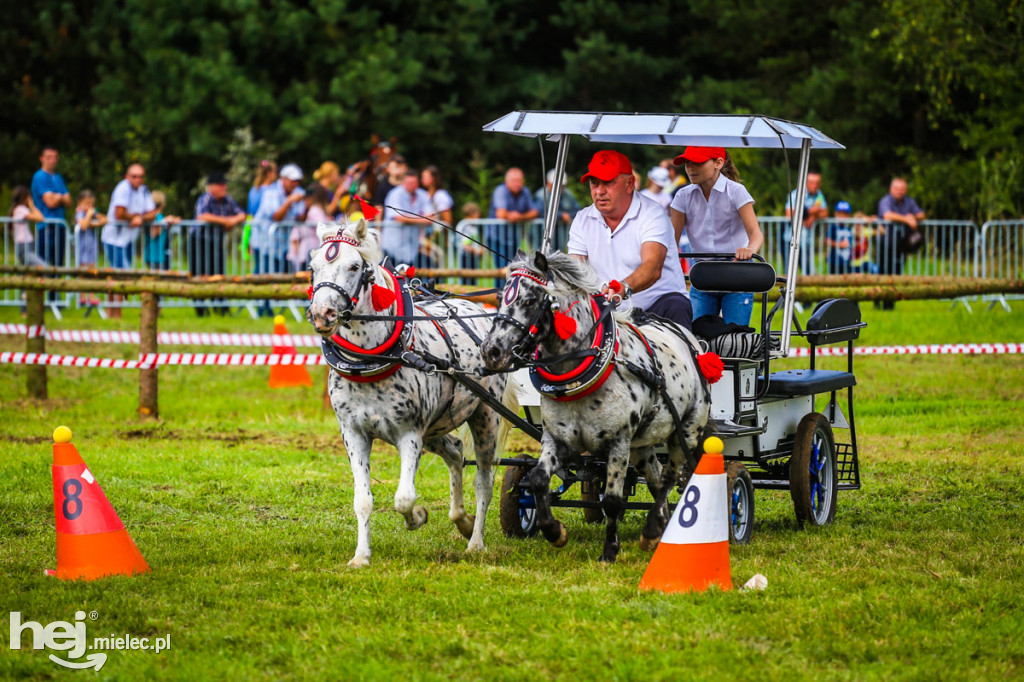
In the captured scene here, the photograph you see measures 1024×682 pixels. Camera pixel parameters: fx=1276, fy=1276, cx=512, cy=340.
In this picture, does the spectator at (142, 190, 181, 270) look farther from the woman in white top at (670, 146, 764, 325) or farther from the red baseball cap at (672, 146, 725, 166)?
the red baseball cap at (672, 146, 725, 166)

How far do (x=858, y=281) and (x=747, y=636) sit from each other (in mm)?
9978

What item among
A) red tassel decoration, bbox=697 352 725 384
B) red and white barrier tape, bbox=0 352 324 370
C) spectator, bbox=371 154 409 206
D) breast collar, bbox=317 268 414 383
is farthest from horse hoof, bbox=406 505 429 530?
spectator, bbox=371 154 409 206

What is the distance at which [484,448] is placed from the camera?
25.5ft

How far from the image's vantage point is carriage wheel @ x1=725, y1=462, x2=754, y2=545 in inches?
291

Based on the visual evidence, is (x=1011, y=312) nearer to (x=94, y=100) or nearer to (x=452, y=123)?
(x=452, y=123)

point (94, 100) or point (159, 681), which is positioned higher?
point (94, 100)

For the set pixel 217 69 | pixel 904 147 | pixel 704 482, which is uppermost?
pixel 217 69

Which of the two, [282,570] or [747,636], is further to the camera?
[282,570]

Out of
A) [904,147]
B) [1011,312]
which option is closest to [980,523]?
[1011,312]

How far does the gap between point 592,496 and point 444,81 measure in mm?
26239

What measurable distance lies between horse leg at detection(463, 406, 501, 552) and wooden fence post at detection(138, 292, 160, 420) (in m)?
5.70

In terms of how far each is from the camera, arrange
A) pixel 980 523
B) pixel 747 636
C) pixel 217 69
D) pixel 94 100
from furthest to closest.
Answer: pixel 94 100 → pixel 217 69 → pixel 980 523 → pixel 747 636

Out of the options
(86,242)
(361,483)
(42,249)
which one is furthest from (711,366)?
(42,249)

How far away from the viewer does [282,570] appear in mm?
6770
